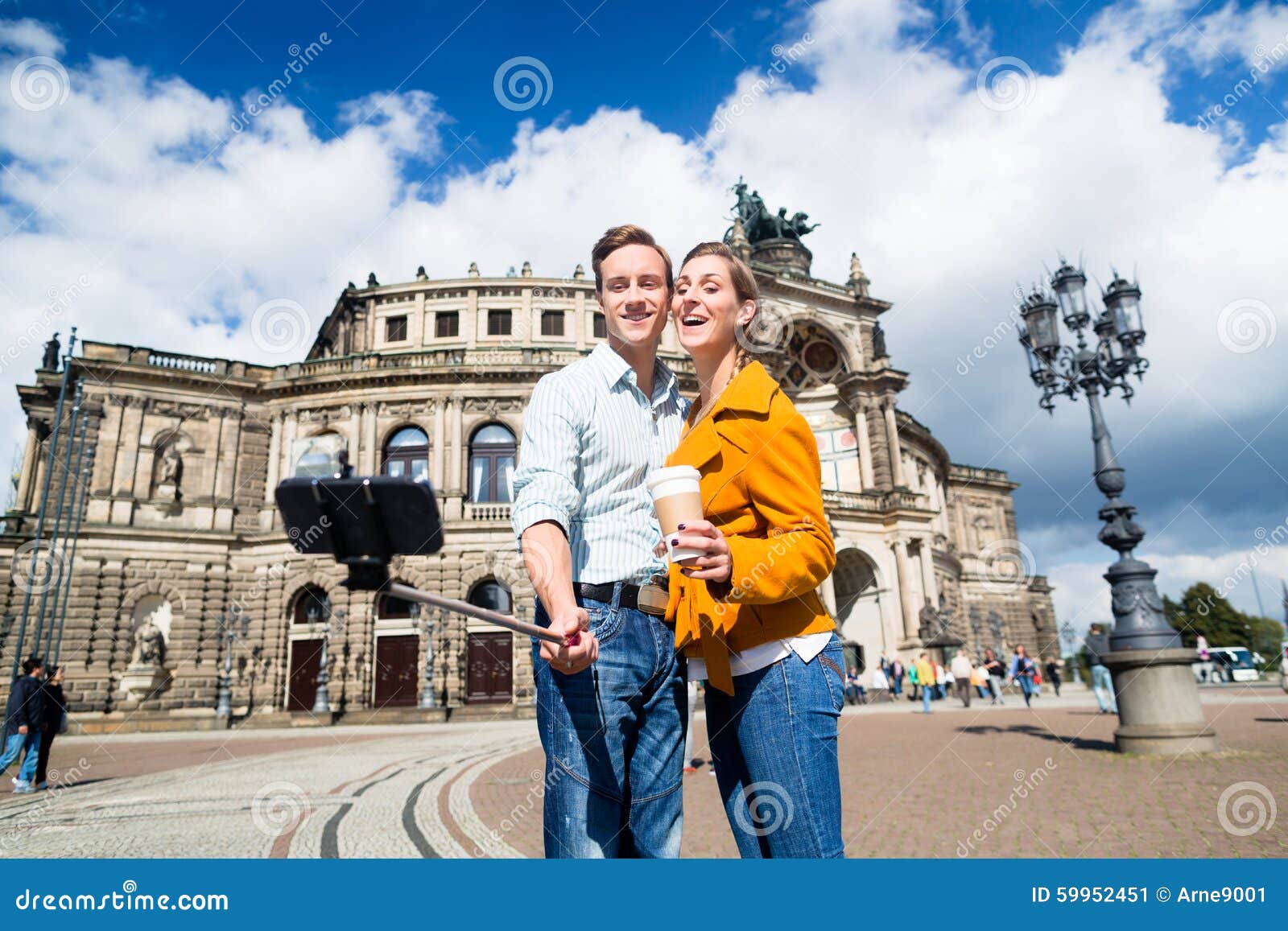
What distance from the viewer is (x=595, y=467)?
2039 mm

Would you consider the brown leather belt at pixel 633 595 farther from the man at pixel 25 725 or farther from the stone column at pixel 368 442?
the stone column at pixel 368 442

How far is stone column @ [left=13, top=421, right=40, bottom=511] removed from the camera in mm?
28609

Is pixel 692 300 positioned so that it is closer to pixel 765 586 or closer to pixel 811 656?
pixel 765 586

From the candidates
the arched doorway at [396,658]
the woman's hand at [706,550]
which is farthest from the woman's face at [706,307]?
the arched doorway at [396,658]

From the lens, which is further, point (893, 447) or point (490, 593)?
point (893, 447)

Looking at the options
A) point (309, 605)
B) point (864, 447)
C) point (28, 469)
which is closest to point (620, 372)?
point (309, 605)

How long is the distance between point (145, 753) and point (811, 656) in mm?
16547

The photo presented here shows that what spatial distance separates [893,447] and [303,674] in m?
27.2

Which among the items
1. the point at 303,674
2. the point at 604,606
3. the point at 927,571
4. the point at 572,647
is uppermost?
the point at 927,571

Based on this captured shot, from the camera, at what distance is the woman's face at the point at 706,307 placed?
2.19 metres

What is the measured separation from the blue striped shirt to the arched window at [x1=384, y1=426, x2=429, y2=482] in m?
27.6

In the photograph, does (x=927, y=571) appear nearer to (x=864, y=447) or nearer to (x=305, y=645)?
(x=864, y=447)

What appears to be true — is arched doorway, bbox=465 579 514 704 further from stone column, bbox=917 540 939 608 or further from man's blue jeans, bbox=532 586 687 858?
man's blue jeans, bbox=532 586 687 858

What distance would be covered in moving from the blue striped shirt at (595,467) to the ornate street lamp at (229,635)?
27.0m
